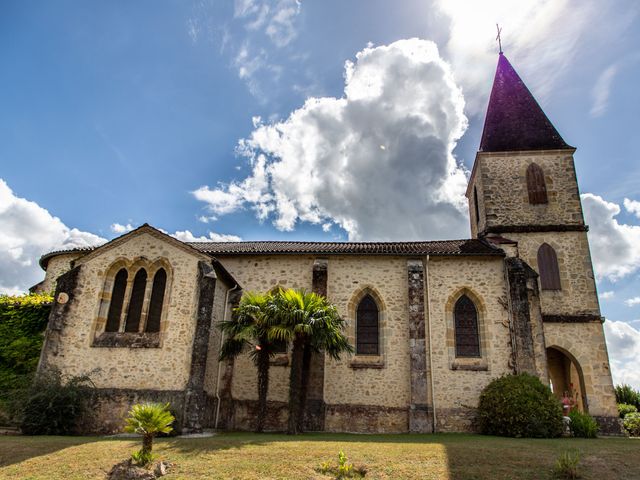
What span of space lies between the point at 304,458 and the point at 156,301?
903cm

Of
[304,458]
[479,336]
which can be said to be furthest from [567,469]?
[479,336]

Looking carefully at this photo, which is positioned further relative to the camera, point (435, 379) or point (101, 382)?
point (435, 379)

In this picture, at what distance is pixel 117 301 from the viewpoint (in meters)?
17.1

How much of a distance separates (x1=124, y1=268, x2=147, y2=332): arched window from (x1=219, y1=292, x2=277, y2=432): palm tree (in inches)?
132

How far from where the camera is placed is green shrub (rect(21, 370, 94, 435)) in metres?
14.1

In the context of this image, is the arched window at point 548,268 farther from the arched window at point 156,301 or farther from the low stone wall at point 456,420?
the arched window at point 156,301

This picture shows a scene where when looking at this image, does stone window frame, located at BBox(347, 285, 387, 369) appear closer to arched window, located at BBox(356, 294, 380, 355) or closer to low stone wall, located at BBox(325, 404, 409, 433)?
arched window, located at BBox(356, 294, 380, 355)

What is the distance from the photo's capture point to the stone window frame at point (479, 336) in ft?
60.2

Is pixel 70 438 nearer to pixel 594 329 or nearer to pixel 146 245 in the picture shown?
pixel 146 245

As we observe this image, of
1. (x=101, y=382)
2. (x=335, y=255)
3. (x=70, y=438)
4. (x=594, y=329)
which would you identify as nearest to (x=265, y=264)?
(x=335, y=255)

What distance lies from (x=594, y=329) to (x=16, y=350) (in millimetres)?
24079

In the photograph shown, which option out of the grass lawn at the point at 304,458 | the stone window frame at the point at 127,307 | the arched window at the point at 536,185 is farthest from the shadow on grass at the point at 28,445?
the arched window at the point at 536,185

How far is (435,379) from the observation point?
715 inches

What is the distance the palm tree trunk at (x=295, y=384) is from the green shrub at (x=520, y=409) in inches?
276
